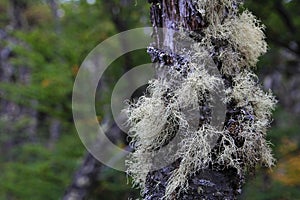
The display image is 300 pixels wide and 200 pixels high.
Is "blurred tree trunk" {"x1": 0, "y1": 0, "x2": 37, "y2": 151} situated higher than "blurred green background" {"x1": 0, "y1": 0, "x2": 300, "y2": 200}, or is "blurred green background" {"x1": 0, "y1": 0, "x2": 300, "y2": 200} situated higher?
"blurred tree trunk" {"x1": 0, "y1": 0, "x2": 37, "y2": 151}

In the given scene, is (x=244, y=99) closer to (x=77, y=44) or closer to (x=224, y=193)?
(x=224, y=193)

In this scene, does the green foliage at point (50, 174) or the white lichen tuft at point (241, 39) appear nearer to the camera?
the white lichen tuft at point (241, 39)

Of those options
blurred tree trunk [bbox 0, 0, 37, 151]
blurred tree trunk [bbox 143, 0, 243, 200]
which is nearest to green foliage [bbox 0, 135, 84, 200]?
blurred tree trunk [bbox 0, 0, 37, 151]

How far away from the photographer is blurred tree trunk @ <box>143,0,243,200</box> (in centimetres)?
121

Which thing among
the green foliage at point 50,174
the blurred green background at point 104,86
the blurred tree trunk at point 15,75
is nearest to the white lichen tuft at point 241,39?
the blurred green background at point 104,86

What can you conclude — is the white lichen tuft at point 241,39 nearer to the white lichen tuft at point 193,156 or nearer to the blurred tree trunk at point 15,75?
the white lichen tuft at point 193,156

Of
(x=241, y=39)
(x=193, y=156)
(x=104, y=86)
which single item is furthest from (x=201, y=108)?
(x=104, y=86)

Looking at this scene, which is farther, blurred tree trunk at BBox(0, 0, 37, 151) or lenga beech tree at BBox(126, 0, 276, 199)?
blurred tree trunk at BBox(0, 0, 37, 151)

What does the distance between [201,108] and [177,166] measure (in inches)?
7.0

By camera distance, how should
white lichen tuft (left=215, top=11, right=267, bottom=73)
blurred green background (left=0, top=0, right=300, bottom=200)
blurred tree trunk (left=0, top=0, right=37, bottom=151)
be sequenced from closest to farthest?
white lichen tuft (left=215, top=11, right=267, bottom=73) < blurred green background (left=0, top=0, right=300, bottom=200) < blurred tree trunk (left=0, top=0, right=37, bottom=151)

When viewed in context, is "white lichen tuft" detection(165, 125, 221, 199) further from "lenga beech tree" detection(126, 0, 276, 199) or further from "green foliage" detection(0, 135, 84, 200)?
"green foliage" detection(0, 135, 84, 200)

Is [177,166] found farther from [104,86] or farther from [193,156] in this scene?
[104,86]

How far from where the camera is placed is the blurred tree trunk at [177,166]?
1.21 metres

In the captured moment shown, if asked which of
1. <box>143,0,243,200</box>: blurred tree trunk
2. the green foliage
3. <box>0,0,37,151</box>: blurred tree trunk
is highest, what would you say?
<box>0,0,37,151</box>: blurred tree trunk
